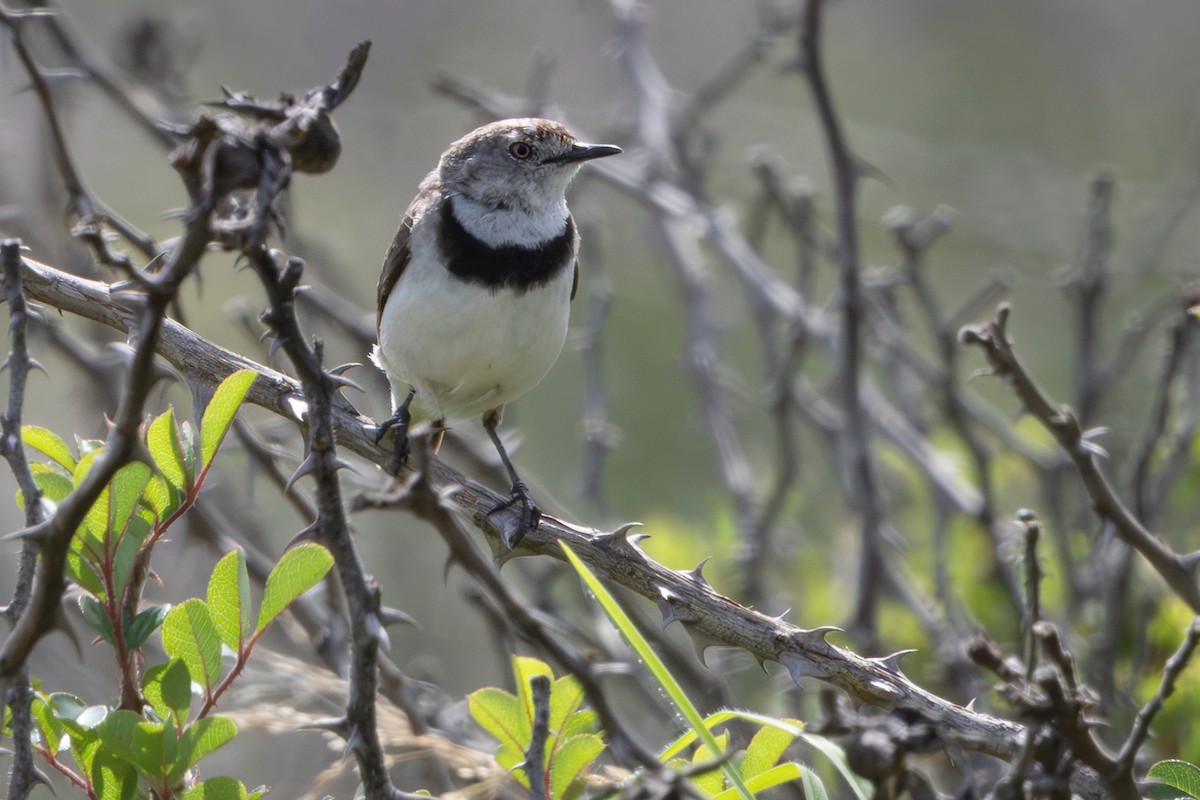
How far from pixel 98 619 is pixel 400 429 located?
190cm

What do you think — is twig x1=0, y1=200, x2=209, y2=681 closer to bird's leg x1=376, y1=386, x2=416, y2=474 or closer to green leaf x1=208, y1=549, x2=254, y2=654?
green leaf x1=208, y1=549, x2=254, y2=654

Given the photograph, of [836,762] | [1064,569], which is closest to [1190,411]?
[1064,569]

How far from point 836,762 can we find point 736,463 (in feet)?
11.2

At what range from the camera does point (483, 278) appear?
12.9 feet

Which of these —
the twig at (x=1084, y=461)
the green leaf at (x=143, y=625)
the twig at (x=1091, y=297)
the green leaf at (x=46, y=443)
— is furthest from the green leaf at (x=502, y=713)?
the twig at (x=1091, y=297)

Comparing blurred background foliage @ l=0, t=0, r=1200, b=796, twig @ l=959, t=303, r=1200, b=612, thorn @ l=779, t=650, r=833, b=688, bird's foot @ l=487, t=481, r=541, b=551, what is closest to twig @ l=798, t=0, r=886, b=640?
blurred background foliage @ l=0, t=0, r=1200, b=796

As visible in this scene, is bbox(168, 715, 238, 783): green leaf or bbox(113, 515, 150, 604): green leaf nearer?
bbox(168, 715, 238, 783): green leaf

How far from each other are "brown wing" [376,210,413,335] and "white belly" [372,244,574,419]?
11 cm

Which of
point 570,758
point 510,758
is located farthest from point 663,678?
point 510,758

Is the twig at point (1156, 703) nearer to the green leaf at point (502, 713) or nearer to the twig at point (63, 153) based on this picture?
the green leaf at point (502, 713)

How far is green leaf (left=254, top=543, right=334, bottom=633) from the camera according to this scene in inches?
79.8

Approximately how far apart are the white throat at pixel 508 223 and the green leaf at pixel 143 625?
2.16 m

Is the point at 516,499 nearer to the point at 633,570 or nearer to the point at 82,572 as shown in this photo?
the point at 633,570

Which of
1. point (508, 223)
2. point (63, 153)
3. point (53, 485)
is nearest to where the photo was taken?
point (53, 485)
